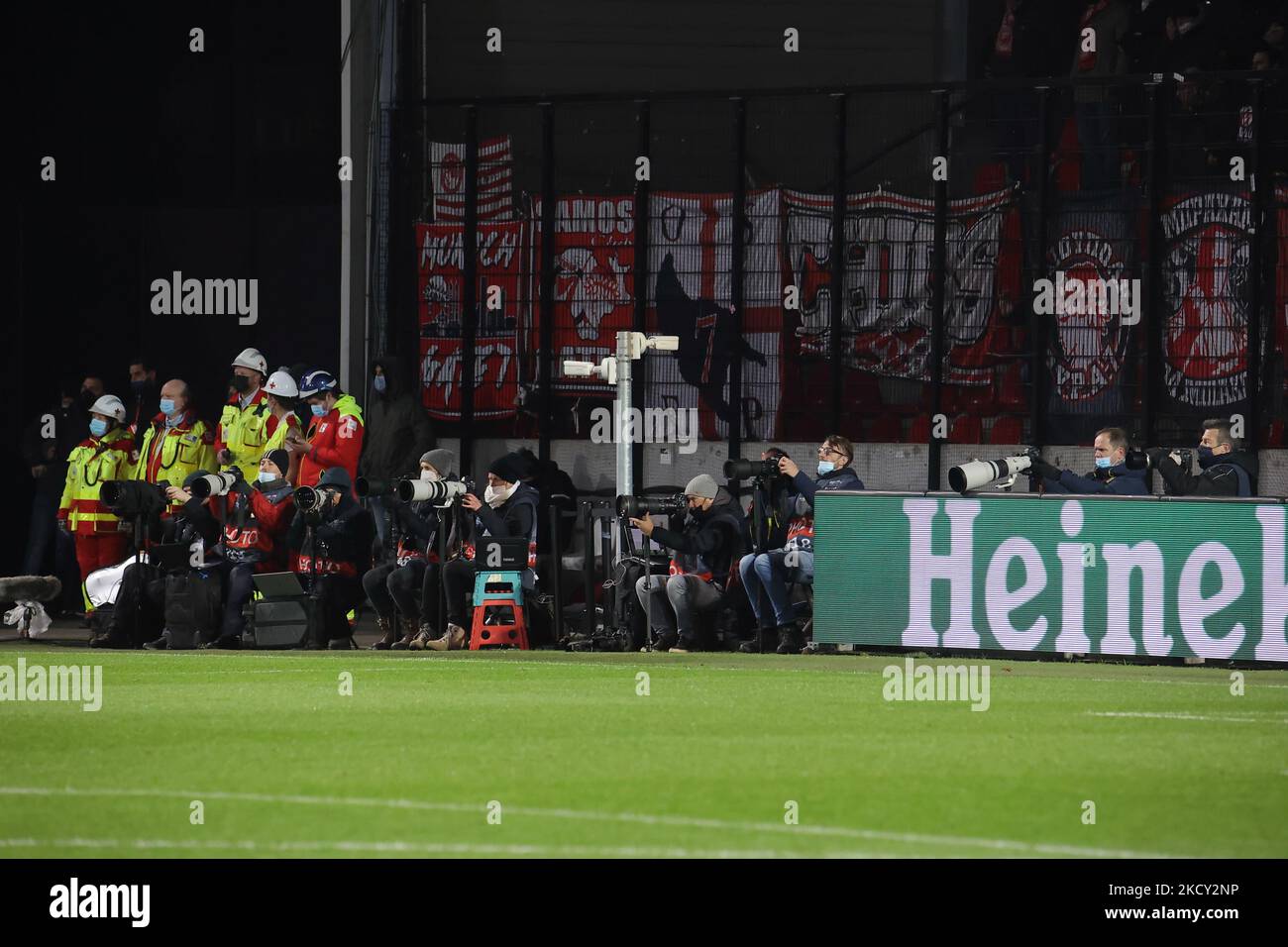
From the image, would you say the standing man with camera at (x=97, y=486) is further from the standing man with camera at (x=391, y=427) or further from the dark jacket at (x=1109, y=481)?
the dark jacket at (x=1109, y=481)

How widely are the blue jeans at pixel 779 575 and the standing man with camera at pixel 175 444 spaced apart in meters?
5.57

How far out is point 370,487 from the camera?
696 inches

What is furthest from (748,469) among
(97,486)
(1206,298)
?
(97,486)

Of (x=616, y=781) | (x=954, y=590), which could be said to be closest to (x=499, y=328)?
(x=954, y=590)

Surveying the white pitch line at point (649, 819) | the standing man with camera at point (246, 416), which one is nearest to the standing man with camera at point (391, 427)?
the standing man with camera at point (246, 416)

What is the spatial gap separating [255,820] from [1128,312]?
12.1m

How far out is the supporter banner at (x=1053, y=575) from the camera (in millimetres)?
15094

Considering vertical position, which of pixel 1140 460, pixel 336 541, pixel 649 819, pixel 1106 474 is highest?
pixel 1140 460

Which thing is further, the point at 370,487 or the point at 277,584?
the point at 370,487

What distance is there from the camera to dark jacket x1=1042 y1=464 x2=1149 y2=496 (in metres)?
16.4

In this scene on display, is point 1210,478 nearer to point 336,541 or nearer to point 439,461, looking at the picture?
point 439,461

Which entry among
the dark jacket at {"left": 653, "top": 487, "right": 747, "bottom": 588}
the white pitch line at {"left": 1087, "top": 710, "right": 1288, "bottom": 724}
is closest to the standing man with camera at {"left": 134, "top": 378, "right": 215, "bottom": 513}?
the dark jacket at {"left": 653, "top": 487, "right": 747, "bottom": 588}

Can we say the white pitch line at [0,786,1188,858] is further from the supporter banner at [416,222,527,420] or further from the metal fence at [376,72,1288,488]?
the supporter banner at [416,222,527,420]

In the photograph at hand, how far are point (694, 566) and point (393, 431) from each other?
13.6 feet
